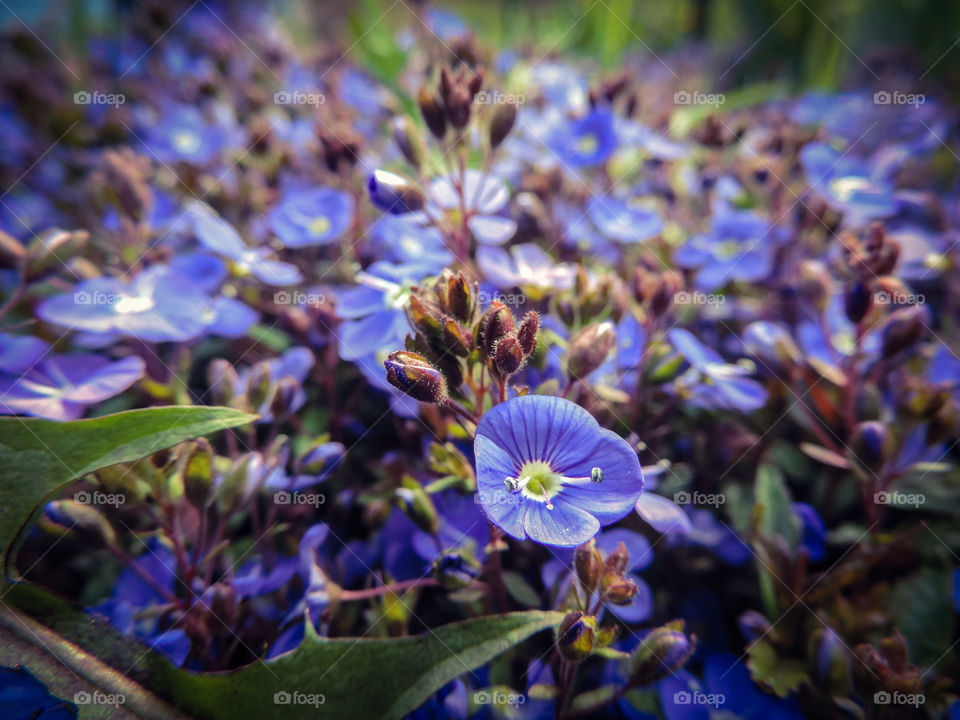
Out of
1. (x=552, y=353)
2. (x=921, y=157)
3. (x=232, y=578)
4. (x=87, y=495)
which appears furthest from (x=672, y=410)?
(x=921, y=157)

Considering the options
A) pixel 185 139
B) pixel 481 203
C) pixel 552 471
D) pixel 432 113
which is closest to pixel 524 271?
pixel 481 203

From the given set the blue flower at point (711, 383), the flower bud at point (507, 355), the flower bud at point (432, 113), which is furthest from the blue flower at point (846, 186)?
the flower bud at point (507, 355)

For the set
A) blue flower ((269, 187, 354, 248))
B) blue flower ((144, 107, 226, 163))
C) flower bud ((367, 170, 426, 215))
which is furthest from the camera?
blue flower ((144, 107, 226, 163))

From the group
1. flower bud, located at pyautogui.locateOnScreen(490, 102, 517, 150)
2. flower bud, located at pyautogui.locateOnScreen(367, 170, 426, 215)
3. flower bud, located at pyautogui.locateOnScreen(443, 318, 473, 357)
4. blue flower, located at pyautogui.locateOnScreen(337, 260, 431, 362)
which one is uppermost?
flower bud, located at pyautogui.locateOnScreen(490, 102, 517, 150)

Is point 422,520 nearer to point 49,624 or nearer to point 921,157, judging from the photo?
point 49,624

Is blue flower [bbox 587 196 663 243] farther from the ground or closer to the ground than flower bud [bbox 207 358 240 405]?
farther from the ground

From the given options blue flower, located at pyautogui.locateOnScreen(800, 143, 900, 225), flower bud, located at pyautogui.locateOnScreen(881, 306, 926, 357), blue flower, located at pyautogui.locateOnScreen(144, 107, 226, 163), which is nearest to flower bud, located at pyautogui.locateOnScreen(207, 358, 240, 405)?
blue flower, located at pyautogui.locateOnScreen(144, 107, 226, 163)

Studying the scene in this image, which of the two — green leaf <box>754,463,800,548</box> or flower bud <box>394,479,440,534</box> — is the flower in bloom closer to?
flower bud <box>394,479,440,534</box>
